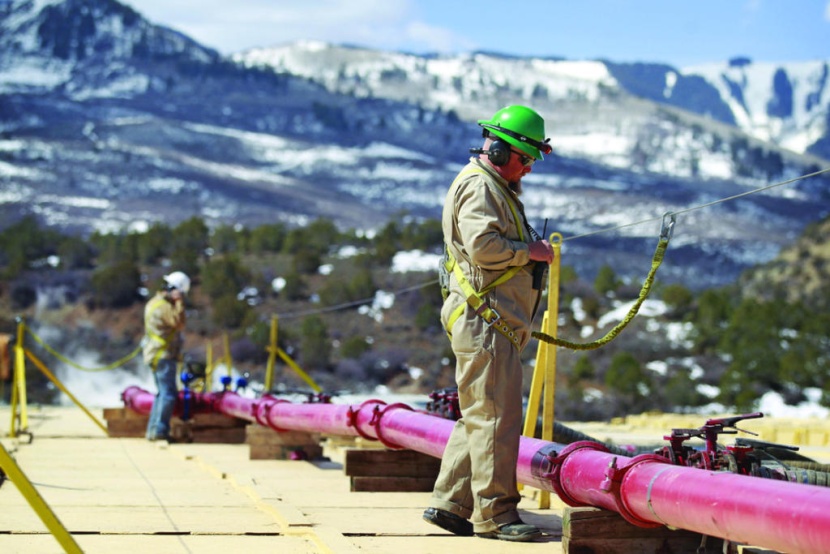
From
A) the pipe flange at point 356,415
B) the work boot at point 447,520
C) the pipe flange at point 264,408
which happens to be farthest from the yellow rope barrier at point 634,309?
the pipe flange at point 264,408

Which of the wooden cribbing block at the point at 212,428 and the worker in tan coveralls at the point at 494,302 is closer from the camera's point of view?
the worker in tan coveralls at the point at 494,302

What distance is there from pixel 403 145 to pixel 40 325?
131 metres

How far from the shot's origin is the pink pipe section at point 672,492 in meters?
4.32

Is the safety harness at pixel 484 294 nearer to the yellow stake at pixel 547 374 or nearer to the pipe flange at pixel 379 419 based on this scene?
the yellow stake at pixel 547 374

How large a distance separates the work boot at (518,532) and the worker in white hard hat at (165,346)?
28.0 ft

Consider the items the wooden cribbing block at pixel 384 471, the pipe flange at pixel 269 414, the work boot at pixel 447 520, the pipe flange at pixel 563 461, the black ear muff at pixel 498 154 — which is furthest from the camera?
the pipe flange at pixel 269 414

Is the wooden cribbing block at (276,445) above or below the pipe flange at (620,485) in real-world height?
below

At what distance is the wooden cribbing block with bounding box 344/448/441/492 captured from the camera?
8.59 meters

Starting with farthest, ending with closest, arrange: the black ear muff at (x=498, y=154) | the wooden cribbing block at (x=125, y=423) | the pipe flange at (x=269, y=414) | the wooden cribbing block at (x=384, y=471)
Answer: the wooden cribbing block at (x=125, y=423) < the pipe flange at (x=269, y=414) < the wooden cribbing block at (x=384, y=471) < the black ear muff at (x=498, y=154)

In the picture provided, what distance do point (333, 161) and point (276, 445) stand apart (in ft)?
488

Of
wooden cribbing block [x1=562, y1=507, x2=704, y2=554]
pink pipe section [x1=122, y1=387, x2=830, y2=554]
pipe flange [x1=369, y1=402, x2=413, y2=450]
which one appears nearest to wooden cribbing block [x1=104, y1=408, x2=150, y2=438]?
pipe flange [x1=369, y1=402, x2=413, y2=450]

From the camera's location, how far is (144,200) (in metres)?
125

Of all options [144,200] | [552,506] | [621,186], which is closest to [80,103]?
[144,200]

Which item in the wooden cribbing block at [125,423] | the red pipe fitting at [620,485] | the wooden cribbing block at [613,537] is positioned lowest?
the wooden cribbing block at [125,423]
